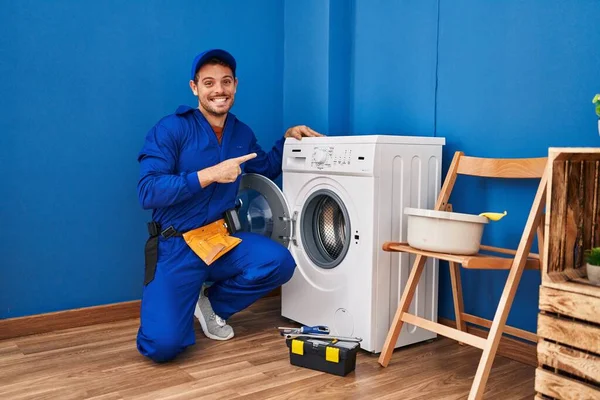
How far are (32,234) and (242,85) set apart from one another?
1.45 metres

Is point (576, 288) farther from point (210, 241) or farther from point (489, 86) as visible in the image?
point (210, 241)

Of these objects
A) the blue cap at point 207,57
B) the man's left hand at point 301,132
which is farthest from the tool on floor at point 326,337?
the blue cap at point 207,57

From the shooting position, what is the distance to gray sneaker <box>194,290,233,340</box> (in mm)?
2781

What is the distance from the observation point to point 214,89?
273cm

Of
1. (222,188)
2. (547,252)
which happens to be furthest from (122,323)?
(547,252)

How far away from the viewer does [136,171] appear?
3.10m

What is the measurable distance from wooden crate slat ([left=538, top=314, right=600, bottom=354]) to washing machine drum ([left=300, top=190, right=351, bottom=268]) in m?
1.08

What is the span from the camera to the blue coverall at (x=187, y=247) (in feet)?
8.16

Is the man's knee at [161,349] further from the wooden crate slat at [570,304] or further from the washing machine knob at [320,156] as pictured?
the wooden crate slat at [570,304]

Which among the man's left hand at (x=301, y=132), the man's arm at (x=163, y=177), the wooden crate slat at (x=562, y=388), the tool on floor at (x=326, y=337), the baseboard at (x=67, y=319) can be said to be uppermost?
the man's left hand at (x=301, y=132)

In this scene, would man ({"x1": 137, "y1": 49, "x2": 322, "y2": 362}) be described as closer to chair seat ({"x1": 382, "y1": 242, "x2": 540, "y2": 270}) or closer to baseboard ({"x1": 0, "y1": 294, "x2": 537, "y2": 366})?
baseboard ({"x1": 0, "y1": 294, "x2": 537, "y2": 366})

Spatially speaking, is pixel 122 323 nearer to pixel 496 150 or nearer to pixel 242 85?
pixel 242 85

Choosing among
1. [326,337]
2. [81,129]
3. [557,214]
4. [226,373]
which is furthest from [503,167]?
[81,129]

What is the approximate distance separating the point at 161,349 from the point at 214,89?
121 centimetres
